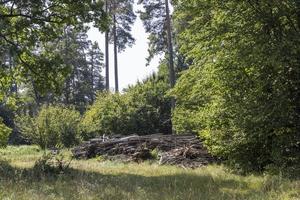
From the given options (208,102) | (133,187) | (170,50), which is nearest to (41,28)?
(208,102)

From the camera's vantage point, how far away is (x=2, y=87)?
64.5ft

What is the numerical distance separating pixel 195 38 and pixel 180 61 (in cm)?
3074

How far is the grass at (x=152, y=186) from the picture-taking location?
9.81 m

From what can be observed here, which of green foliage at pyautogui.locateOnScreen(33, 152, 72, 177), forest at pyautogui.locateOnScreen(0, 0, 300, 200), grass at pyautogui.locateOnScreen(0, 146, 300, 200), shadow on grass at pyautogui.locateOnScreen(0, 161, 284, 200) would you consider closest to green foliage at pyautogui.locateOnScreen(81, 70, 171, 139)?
forest at pyautogui.locateOnScreen(0, 0, 300, 200)

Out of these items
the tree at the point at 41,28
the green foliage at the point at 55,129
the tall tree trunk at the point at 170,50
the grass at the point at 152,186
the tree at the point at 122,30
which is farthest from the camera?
the tree at the point at 122,30

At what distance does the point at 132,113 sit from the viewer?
3431 centimetres

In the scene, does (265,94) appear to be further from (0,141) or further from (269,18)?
(0,141)

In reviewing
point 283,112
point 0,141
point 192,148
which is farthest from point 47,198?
point 0,141

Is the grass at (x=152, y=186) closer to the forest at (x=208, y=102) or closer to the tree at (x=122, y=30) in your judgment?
the forest at (x=208, y=102)

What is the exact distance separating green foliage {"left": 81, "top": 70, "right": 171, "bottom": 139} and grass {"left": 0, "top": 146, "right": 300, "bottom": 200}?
18.2 m

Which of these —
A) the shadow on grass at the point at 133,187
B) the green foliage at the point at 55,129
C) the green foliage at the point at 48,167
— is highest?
the green foliage at the point at 55,129

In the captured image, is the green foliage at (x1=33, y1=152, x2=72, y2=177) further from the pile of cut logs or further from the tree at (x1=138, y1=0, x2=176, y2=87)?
the tree at (x1=138, y1=0, x2=176, y2=87)

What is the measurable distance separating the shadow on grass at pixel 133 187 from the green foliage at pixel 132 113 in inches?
765

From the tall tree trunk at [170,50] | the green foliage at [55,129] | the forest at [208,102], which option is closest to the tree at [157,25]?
the tall tree trunk at [170,50]
